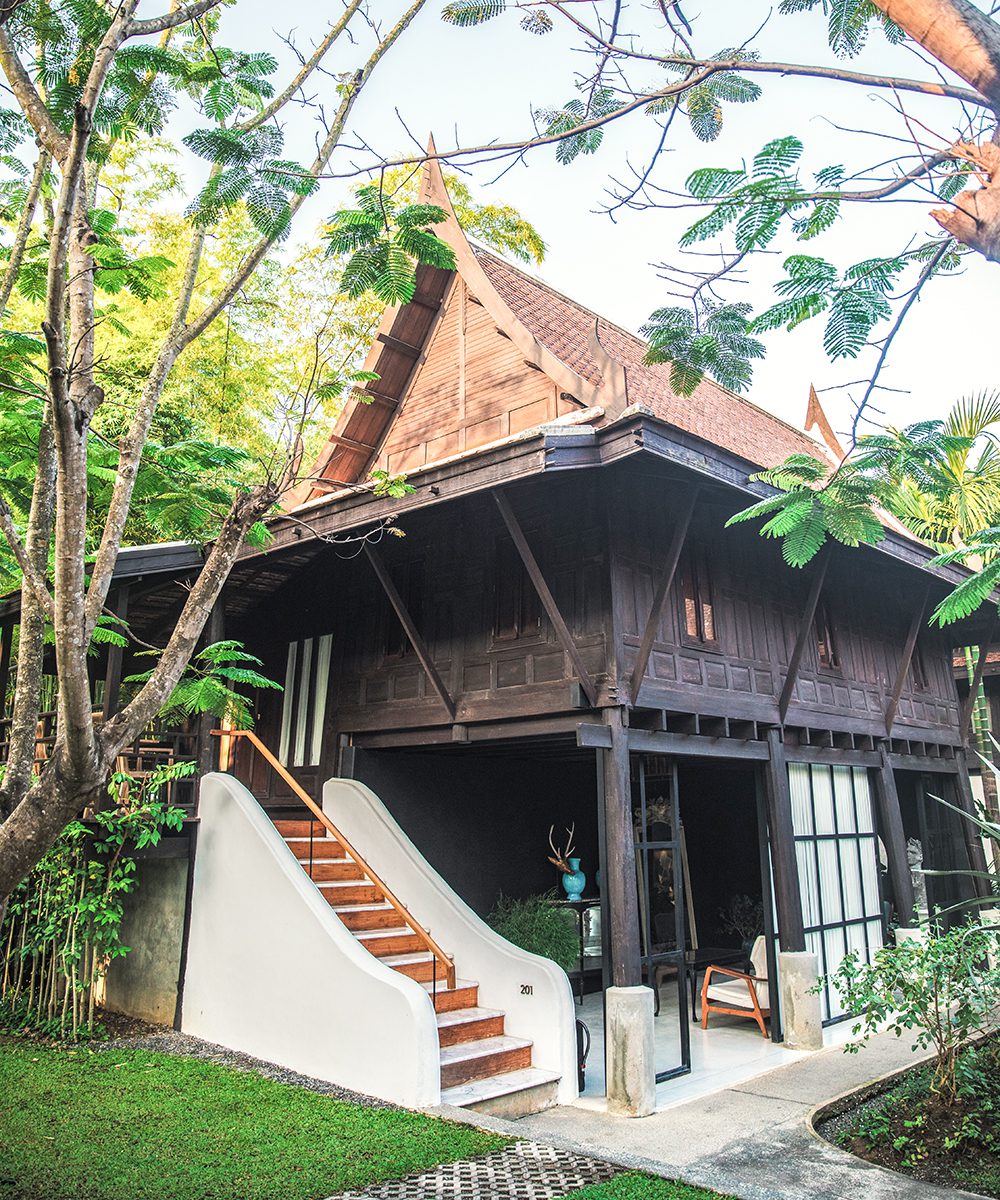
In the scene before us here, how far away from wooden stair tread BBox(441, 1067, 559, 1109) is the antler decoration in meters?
3.03

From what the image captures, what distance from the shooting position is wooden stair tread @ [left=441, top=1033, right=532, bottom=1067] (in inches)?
257

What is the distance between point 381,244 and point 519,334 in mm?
4741

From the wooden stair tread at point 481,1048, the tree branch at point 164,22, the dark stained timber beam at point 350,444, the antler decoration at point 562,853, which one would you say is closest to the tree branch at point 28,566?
the tree branch at point 164,22

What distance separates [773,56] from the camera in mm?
3240

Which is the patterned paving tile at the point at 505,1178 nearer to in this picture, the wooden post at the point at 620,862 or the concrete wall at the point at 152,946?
the wooden post at the point at 620,862

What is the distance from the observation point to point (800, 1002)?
8.42 meters

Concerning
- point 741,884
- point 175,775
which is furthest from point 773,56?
point 741,884

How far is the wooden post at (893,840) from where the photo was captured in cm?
1077

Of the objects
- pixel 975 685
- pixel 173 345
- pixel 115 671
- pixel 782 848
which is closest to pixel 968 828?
pixel 975 685

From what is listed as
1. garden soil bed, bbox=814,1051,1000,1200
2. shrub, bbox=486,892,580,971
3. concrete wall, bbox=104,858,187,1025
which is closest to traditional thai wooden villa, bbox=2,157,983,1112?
concrete wall, bbox=104,858,187,1025

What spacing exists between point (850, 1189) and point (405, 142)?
5.64m

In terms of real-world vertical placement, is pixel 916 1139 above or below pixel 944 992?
below

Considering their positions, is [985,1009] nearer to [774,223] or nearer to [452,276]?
[774,223]

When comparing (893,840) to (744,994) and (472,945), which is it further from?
(472,945)
